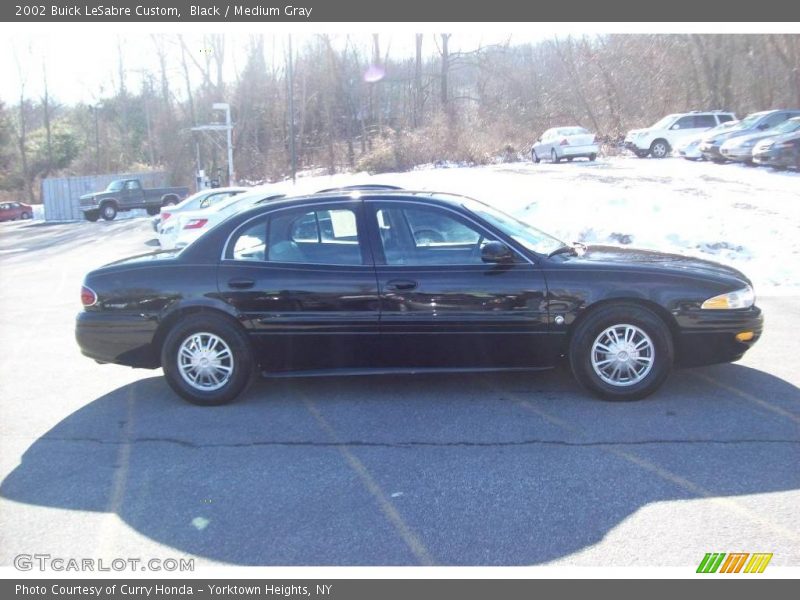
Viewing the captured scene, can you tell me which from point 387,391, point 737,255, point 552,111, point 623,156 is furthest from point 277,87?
point 387,391

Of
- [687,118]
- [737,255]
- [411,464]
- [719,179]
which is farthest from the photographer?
[687,118]

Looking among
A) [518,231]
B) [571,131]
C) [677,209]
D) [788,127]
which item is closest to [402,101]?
[571,131]

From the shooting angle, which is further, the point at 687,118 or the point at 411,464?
the point at 687,118

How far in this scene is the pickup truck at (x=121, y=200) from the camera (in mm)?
34438

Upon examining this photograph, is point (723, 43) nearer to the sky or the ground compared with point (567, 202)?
nearer to the sky

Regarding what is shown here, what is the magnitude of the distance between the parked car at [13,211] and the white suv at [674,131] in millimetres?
35182

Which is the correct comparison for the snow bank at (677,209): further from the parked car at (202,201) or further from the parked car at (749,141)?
the parked car at (202,201)

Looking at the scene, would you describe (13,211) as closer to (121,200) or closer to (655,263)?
(121,200)

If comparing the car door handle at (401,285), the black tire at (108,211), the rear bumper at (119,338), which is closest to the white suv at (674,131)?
the black tire at (108,211)

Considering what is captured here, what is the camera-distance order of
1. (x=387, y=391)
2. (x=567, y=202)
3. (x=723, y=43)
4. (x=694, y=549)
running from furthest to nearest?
(x=723, y=43) < (x=567, y=202) < (x=387, y=391) < (x=694, y=549)

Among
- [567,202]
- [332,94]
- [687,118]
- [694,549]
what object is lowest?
[694,549]

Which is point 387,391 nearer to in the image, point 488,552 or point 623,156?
point 488,552

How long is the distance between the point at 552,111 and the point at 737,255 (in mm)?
29718

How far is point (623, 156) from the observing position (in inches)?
1246
